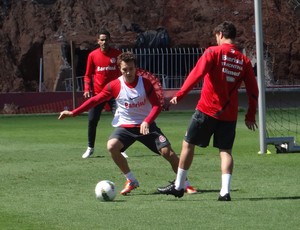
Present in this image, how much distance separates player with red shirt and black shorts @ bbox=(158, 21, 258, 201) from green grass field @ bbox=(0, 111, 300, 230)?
1.30 feet

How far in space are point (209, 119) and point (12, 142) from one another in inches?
428

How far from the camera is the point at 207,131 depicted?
1198 cm

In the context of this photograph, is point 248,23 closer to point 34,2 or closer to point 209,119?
point 34,2

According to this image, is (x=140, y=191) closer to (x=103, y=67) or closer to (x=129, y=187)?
(x=129, y=187)

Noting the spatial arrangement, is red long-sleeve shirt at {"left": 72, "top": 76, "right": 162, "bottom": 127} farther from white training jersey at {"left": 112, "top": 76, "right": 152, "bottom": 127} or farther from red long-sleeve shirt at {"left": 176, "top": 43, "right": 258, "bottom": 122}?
red long-sleeve shirt at {"left": 176, "top": 43, "right": 258, "bottom": 122}

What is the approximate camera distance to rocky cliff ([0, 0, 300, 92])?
45406 mm

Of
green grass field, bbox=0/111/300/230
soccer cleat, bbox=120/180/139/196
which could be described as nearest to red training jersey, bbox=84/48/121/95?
green grass field, bbox=0/111/300/230

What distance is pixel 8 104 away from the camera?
37781 mm

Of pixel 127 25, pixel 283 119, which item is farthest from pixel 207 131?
pixel 127 25

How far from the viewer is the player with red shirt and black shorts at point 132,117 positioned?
1281 centimetres

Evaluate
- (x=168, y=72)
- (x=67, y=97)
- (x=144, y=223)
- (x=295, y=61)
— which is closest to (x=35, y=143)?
(x=144, y=223)

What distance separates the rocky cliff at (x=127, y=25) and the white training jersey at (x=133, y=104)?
30621 millimetres

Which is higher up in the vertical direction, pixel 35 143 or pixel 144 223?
pixel 144 223

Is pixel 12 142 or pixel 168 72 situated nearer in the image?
pixel 12 142
